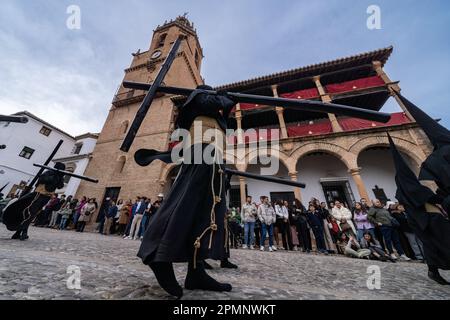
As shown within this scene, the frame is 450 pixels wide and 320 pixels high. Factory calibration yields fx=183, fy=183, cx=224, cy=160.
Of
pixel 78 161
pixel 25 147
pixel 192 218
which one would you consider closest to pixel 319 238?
pixel 192 218

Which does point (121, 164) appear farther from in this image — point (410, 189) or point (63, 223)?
point (410, 189)

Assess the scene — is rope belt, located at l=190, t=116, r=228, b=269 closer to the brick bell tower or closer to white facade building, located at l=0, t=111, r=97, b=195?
the brick bell tower

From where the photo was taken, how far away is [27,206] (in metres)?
4.20

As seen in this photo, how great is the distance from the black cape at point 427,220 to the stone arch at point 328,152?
23.8 ft

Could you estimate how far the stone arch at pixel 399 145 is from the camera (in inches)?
342

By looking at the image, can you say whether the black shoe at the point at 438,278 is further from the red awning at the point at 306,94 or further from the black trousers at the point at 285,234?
the red awning at the point at 306,94

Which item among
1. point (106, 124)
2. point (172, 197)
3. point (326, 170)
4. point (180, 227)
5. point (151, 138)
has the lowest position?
point (180, 227)

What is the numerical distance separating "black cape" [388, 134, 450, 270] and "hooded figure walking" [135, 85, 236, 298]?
313cm

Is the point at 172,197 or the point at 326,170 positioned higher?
the point at 326,170

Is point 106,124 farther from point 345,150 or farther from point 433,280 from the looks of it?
point 433,280

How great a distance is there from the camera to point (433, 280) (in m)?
2.75

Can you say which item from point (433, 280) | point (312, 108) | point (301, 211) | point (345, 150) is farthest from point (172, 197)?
point (345, 150)
